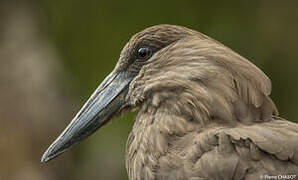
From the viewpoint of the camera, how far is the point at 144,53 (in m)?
3.29

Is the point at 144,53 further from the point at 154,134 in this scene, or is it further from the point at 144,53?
the point at 154,134

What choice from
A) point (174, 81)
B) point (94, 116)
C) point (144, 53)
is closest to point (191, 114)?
point (174, 81)

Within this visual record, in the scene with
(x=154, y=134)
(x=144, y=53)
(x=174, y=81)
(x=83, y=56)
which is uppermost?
(x=144, y=53)

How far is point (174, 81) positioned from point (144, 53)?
10.6 inches

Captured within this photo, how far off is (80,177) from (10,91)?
47.3 inches

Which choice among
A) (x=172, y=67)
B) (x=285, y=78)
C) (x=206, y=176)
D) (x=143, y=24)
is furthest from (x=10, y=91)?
(x=206, y=176)

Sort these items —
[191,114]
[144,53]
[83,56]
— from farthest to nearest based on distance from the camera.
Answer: [83,56] < [144,53] < [191,114]

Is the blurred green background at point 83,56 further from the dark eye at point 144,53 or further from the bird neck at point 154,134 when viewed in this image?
the bird neck at point 154,134

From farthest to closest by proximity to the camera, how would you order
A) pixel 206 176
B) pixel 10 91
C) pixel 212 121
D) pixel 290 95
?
pixel 10 91 → pixel 290 95 → pixel 212 121 → pixel 206 176

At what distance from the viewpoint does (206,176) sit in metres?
2.81

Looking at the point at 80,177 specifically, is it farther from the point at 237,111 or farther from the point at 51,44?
the point at 237,111

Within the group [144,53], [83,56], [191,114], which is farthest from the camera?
[83,56]

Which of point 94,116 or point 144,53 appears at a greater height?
point 144,53

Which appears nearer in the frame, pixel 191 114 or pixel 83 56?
pixel 191 114
